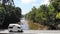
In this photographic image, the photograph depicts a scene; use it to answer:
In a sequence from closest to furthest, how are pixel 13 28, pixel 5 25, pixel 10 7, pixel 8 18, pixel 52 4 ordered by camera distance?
pixel 13 28 < pixel 52 4 < pixel 5 25 < pixel 8 18 < pixel 10 7

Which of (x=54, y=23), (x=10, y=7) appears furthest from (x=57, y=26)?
(x=10, y=7)

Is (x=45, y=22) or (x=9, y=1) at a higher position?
(x=9, y=1)

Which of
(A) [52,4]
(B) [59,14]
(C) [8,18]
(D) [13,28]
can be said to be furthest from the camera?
(C) [8,18]

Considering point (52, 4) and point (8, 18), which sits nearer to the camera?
point (52, 4)

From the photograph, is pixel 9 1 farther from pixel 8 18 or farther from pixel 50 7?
pixel 50 7

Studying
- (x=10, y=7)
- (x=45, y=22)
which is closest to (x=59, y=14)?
(x=45, y=22)

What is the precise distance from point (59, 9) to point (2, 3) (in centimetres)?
2374

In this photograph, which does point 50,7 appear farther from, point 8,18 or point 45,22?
point 8,18

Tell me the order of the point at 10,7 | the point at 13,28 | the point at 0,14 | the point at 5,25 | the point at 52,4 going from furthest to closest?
the point at 10,7 < the point at 5,25 < the point at 0,14 < the point at 52,4 < the point at 13,28

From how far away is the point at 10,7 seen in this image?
74312mm

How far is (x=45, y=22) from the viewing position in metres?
54.6

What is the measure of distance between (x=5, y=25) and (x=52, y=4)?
55.2 feet

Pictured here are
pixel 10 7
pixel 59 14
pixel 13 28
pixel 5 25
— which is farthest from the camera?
pixel 10 7

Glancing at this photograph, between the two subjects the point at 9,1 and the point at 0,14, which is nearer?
the point at 0,14
